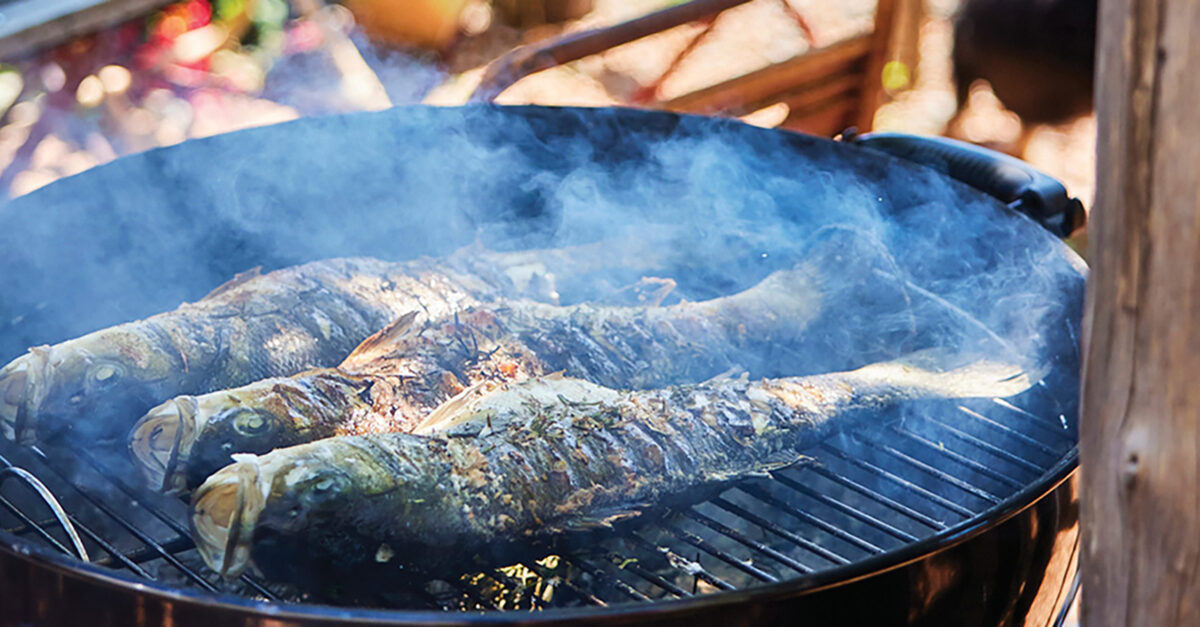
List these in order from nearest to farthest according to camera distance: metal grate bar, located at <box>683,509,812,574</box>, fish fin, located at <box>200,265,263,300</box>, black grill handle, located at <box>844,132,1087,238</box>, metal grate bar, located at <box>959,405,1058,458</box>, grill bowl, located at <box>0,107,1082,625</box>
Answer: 1. grill bowl, located at <box>0,107,1082,625</box>
2. metal grate bar, located at <box>683,509,812,574</box>
3. metal grate bar, located at <box>959,405,1058,458</box>
4. fish fin, located at <box>200,265,263,300</box>
5. black grill handle, located at <box>844,132,1087,238</box>

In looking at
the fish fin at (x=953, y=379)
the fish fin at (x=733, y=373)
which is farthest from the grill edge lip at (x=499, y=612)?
the fish fin at (x=733, y=373)

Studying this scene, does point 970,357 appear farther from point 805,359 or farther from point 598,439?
point 598,439

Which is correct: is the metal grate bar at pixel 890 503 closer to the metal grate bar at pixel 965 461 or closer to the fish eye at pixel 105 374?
the metal grate bar at pixel 965 461

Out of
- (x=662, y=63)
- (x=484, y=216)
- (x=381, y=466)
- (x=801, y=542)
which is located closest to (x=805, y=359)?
(x=801, y=542)

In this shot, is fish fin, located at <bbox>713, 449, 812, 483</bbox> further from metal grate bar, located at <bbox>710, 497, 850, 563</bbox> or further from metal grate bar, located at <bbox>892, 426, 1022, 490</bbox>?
metal grate bar, located at <bbox>892, 426, 1022, 490</bbox>

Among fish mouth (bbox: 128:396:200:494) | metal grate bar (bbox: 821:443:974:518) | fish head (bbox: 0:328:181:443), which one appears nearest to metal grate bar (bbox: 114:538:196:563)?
fish mouth (bbox: 128:396:200:494)

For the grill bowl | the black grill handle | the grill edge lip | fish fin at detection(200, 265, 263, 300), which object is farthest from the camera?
the black grill handle

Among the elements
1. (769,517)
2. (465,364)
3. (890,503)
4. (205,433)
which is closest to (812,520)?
(890,503)

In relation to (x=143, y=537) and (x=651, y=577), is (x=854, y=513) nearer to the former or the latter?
(x=651, y=577)
